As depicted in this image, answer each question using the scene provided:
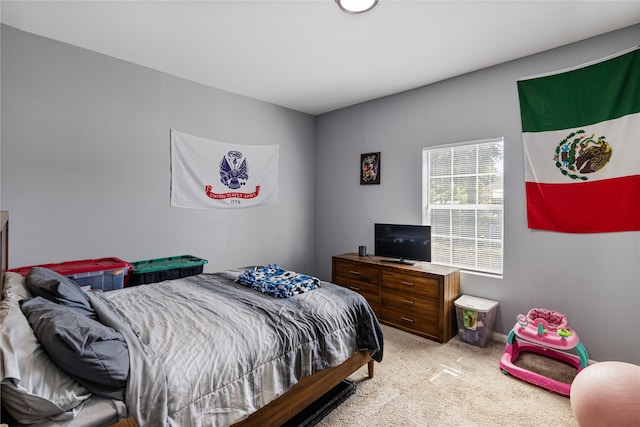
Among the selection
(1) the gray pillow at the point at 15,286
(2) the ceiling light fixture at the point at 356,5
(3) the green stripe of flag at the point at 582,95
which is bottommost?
(1) the gray pillow at the point at 15,286

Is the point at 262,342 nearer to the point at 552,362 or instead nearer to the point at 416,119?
the point at 552,362

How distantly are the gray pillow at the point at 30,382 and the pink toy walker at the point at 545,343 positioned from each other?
2.77 m

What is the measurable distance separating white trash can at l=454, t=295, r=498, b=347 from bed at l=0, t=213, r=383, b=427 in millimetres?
1199

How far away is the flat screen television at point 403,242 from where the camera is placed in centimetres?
334

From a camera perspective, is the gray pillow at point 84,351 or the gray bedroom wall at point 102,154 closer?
the gray pillow at point 84,351

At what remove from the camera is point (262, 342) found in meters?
1.63

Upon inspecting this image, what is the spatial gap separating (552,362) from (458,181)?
185 cm

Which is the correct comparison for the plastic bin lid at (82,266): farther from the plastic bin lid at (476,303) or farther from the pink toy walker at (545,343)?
the pink toy walker at (545,343)

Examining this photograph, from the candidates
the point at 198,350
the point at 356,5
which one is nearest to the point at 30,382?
the point at 198,350

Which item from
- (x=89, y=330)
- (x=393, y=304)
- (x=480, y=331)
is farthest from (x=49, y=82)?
(x=480, y=331)

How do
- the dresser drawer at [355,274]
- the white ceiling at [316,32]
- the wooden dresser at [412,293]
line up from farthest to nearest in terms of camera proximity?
1. the dresser drawer at [355,274]
2. the wooden dresser at [412,293]
3. the white ceiling at [316,32]

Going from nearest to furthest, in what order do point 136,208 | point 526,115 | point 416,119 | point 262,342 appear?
point 262,342 → point 526,115 → point 136,208 → point 416,119

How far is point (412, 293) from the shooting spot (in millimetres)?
3201

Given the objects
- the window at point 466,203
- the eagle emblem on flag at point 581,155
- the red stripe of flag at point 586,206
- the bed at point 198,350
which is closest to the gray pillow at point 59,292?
the bed at point 198,350
